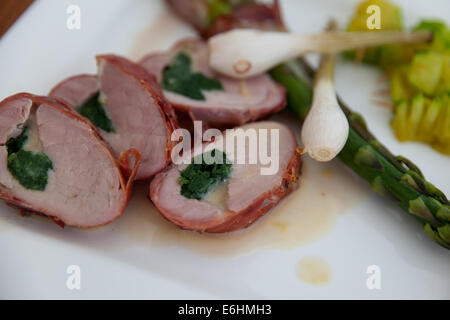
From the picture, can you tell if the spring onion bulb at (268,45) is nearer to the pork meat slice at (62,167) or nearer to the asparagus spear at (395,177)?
the asparagus spear at (395,177)

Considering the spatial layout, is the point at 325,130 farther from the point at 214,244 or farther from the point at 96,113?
the point at 96,113

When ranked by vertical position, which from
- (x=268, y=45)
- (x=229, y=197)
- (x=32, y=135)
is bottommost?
(x=229, y=197)

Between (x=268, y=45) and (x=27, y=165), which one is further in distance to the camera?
(x=268, y=45)

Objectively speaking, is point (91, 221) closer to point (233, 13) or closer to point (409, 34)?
point (233, 13)

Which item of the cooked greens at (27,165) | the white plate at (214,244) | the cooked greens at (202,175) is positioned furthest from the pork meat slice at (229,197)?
the cooked greens at (27,165)

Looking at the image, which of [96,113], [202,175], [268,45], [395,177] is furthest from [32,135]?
[395,177]

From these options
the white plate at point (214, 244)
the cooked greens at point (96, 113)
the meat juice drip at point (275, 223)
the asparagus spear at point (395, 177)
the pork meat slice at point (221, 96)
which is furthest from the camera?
the pork meat slice at point (221, 96)
